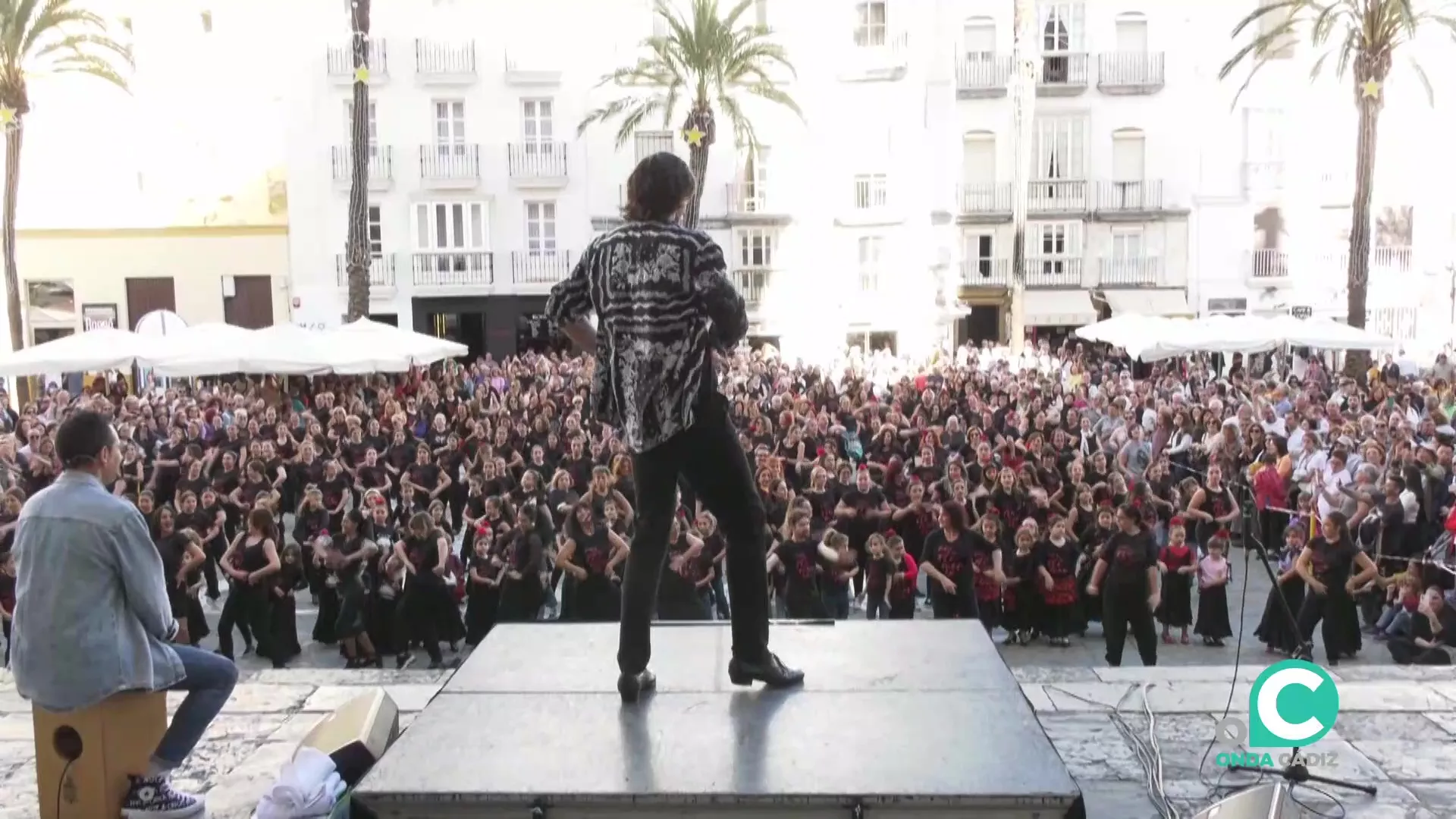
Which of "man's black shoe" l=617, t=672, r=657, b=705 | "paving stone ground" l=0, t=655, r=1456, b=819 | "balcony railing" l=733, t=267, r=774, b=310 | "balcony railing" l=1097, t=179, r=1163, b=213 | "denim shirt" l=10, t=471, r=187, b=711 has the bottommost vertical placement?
"paving stone ground" l=0, t=655, r=1456, b=819

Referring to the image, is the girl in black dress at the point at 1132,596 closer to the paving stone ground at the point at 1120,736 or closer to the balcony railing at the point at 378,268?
the paving stone ground at the point at 1120,736

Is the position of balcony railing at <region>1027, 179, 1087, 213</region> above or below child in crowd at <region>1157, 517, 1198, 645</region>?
above

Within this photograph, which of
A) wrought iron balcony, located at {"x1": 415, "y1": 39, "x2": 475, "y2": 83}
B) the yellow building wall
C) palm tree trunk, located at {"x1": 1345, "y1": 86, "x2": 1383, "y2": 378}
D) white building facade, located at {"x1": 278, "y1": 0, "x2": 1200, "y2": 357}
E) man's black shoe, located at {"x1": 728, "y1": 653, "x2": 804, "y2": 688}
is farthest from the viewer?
white building facade, located at {"x1": 278, "y1": 0, "x2": 1200, "y2": 357}

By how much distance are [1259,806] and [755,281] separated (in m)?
29.9

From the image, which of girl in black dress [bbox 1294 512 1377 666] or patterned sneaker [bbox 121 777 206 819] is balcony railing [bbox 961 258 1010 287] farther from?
patterned sneaker [bbox 121 777 206 819]

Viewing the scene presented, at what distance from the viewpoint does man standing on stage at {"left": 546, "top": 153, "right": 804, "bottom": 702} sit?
3.57m

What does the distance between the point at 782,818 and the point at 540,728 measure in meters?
0.94

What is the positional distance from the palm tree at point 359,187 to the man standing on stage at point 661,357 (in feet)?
66.1

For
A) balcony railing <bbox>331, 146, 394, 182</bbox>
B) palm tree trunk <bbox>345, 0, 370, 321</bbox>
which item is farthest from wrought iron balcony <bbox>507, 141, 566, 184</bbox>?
palm tree trunk <bbox>345, 0, 370, 321</bbox>

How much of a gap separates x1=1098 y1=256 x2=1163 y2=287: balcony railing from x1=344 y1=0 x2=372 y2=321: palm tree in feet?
67.5

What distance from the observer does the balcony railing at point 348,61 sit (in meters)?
30.8

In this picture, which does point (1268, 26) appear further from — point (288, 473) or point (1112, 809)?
point (1112, 809)

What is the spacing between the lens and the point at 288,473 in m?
12.8

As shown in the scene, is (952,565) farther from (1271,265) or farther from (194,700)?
(1271,265)
